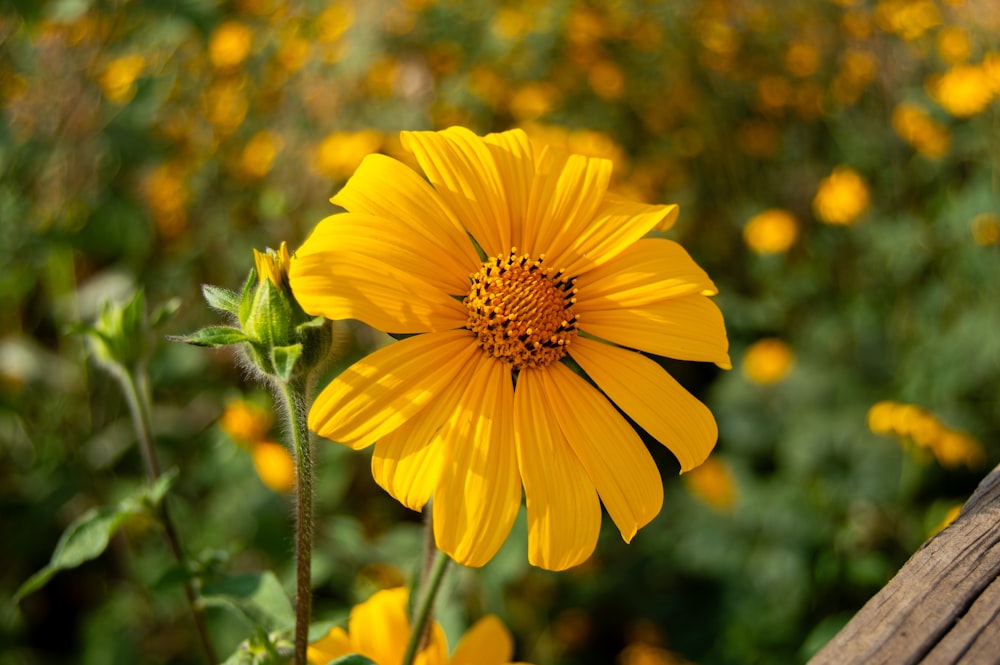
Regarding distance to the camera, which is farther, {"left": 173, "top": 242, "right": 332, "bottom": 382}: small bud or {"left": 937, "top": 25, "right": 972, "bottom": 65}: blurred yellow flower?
{"left": 937, "top": 25, "right": 972, "bottom": 65}: blurred yellow flower

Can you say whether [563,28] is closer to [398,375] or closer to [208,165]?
[208,165]

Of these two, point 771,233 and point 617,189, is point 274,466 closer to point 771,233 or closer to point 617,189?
point 617,189

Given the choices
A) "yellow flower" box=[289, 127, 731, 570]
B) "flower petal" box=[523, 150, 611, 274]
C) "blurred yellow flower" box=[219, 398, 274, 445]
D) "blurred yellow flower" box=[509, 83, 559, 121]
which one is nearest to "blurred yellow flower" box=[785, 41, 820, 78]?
"blurred yellow flower" box=[509, 83, 559, 121]

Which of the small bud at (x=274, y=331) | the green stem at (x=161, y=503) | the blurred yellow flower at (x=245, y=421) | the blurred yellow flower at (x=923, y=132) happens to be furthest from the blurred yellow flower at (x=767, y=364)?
the small bud at (x=274, y=331)

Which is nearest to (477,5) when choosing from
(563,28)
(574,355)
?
(563,28)

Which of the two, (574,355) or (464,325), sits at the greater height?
(464,325)

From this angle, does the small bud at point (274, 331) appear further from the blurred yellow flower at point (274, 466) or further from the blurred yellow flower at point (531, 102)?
the blurred yellow flower at point (531, 102)

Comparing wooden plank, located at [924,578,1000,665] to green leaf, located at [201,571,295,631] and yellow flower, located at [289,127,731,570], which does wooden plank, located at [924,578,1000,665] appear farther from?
green leaf, located at [201,571,295,631]
